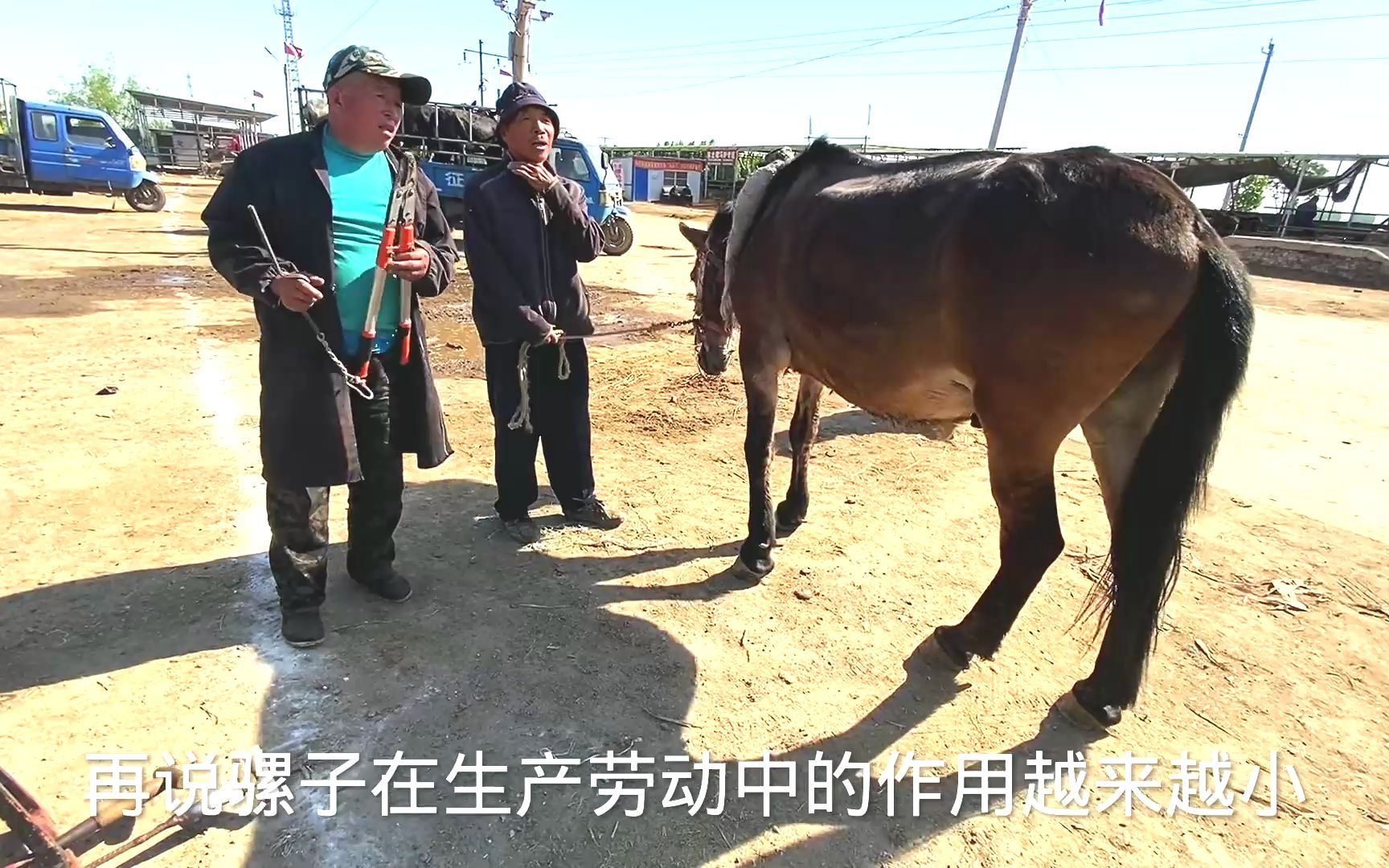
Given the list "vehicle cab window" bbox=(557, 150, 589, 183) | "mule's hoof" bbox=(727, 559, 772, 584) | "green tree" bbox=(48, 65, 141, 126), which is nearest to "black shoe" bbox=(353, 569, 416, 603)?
"mule's hoof" bbox=(727, 559, 772, 584)

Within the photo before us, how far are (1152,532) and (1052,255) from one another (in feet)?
3.20

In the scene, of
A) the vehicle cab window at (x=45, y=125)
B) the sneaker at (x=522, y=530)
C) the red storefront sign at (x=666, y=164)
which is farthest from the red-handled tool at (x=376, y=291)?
the red storefront sign at (x=666, y=164)

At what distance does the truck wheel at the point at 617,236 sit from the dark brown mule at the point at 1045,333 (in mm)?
11801

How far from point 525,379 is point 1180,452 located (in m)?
2.71

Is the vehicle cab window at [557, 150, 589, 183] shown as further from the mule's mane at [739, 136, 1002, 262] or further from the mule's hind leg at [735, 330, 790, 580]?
the mule's hind leg at [735, 330, 790, 580]

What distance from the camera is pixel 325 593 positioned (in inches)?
123

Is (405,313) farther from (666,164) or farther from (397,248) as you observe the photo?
(666,164)

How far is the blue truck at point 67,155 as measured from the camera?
1892cm

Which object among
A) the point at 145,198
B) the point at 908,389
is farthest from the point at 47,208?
the point at 908,389

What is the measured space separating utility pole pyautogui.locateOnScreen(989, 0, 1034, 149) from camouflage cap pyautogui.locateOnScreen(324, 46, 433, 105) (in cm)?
2259

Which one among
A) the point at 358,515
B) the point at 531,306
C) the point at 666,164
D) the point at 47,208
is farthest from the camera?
the point at 666,164

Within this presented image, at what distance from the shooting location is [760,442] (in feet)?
12.0

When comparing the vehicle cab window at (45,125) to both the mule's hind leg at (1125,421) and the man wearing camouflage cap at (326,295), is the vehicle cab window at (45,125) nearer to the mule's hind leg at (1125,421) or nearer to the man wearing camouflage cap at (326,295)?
the man wearing camouflage cap at (326,295)

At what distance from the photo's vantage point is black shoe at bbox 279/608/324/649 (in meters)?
2.81
